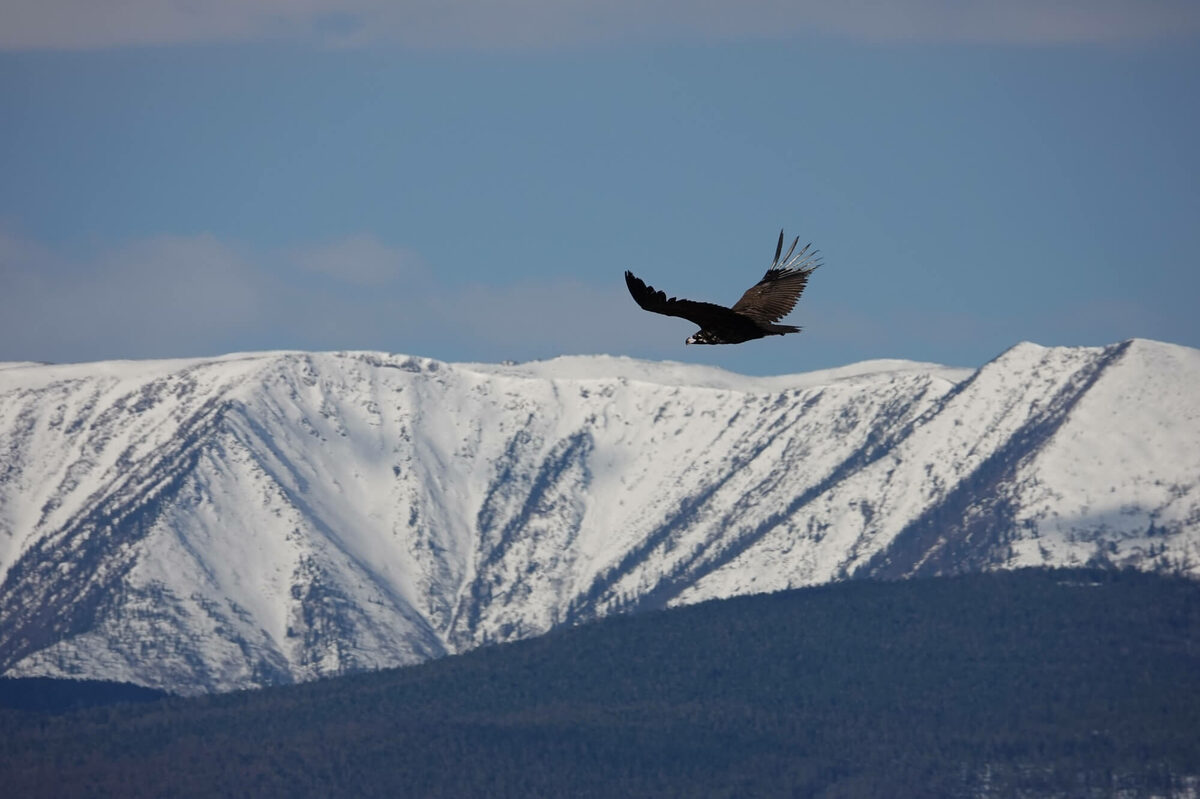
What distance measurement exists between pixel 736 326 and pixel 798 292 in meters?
2.52

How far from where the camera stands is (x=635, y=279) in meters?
53.1

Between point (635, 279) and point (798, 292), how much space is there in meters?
5.44

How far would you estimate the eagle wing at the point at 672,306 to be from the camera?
175 ft

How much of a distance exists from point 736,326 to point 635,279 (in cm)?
324

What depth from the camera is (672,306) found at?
176 ft

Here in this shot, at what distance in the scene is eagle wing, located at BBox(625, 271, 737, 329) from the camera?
5328 centimetres

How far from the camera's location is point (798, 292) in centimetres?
5678

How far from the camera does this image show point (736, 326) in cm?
5503

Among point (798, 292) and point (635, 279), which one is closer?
point (635, 279)
